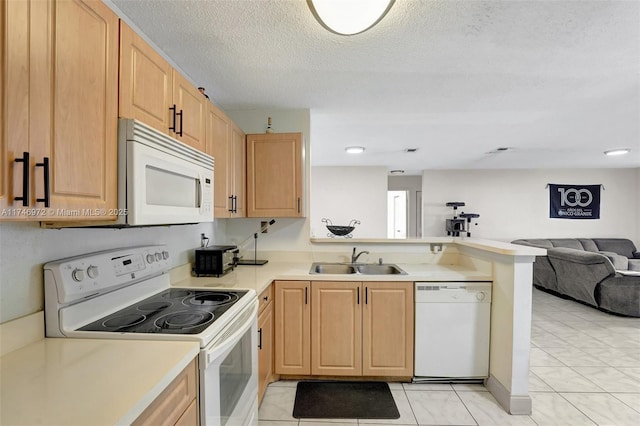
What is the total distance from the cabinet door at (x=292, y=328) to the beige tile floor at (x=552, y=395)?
172 millimetres

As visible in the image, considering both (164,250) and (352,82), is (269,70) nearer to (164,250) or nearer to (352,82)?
(352,82)

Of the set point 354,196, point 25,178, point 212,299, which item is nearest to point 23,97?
point 25,178

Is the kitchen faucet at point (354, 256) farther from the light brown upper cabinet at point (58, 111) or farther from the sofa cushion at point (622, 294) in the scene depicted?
the sofa cushion at point (622, 294)

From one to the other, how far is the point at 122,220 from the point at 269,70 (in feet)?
4.91

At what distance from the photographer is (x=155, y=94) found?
4.51 feet

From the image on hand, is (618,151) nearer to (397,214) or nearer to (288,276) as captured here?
(397,214)

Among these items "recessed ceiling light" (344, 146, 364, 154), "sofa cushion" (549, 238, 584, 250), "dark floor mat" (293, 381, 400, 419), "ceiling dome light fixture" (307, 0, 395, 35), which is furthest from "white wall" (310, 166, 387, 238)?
"ceiling dome light fixture" (307, 0, 395, 35)

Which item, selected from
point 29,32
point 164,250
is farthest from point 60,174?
point 164,250

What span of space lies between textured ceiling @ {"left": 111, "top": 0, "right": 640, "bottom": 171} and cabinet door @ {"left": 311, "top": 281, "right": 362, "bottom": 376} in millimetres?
1605

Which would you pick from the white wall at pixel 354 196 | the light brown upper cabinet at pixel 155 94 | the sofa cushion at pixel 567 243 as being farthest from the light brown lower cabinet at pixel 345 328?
the sofa cushion at pixel 567 243

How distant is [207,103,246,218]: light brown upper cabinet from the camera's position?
206 cm

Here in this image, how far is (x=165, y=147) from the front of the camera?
4.33 ft

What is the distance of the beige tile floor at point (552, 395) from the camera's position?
1.98 m

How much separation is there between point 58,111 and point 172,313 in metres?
0.97
